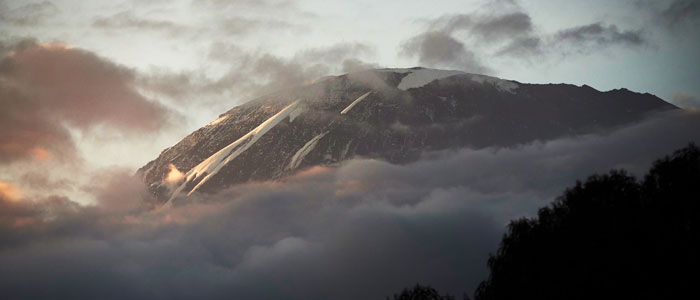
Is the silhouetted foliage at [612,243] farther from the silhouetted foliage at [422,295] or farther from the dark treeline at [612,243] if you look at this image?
the silhouetted foliage at [422,295]

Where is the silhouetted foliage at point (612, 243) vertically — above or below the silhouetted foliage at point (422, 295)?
above

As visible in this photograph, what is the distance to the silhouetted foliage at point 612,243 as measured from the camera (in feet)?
263

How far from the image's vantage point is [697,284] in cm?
7600

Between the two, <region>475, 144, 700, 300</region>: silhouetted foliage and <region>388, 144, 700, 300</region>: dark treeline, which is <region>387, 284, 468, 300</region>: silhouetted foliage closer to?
<region>388, 144, 700, 300</region>: dark treeline

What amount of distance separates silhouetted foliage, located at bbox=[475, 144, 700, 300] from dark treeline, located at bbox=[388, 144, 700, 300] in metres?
0.10

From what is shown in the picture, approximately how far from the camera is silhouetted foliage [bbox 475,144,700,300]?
80.2 m

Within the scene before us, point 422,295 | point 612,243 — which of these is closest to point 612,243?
point 612,243

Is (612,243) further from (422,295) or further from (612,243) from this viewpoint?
(422,295)

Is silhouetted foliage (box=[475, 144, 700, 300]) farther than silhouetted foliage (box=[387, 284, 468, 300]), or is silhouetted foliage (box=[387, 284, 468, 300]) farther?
silhouetted foliage (box=[387, 284, 468, 300])

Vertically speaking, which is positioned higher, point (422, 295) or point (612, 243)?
point (612, 243)

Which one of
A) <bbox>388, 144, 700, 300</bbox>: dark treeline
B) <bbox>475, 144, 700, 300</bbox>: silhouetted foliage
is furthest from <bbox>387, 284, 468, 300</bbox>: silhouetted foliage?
<bbox>475, 144, 700, 300</bbox>: silhouetted foliage

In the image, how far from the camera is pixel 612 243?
8750cm

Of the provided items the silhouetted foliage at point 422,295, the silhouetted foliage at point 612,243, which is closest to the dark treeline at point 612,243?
the silhouetted foliage at point 612,243

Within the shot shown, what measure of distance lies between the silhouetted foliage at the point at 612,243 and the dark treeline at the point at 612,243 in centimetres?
10
